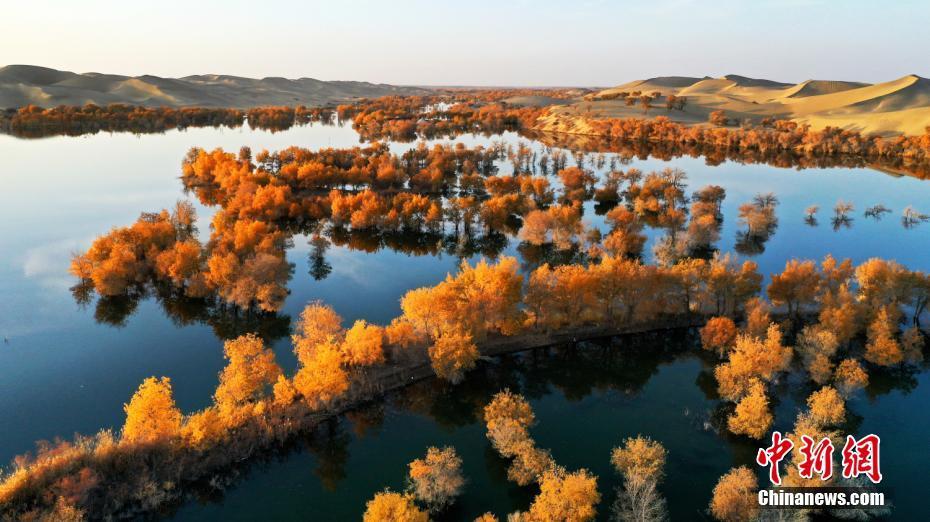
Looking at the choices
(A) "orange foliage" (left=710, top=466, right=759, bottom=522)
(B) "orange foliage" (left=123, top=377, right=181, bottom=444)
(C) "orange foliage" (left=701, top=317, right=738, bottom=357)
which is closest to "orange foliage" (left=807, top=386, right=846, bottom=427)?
(C) "orange foliage" (left=701, top=317, right=738, bottom=357)

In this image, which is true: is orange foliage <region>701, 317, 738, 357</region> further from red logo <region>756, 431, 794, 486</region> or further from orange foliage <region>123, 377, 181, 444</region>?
orange foliage <region>123, 377, 181, 444</region>

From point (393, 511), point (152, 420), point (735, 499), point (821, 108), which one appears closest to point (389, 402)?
point (393, 511)

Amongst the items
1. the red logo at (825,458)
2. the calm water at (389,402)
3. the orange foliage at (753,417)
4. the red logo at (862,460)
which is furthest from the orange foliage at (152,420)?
the red logo at (862,460)

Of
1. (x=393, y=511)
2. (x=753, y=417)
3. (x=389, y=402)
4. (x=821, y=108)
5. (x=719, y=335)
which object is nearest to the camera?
(x=393, y=511)

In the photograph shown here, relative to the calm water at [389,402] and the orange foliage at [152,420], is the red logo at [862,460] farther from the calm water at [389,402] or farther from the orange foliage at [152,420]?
the orange foliage at [152,420]

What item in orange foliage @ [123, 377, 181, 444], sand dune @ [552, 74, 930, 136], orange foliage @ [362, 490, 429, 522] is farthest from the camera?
sand dune @ [552, 74, 930, 136]

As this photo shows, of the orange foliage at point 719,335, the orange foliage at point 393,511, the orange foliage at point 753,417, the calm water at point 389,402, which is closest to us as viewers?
the orange foliage at point 393,511

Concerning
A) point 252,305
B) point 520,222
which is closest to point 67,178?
point 252,305

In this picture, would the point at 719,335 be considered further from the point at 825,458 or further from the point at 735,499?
the point at 735,499

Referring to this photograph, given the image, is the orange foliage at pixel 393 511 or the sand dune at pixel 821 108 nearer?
the orange foliage at pixel 393 511
